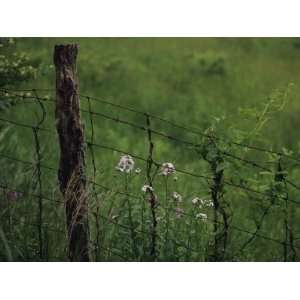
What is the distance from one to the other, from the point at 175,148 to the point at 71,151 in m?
1.65

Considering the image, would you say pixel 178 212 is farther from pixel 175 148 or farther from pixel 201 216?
pixel 175 148

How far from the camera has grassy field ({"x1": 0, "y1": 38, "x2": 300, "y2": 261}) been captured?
558 cm

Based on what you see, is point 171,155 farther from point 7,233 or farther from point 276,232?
point 7,233

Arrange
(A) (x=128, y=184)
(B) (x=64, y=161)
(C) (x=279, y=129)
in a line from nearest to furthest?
(B) (x=64, y=161) → (A) (x=128, y=184) → (C) (x=279, y=129)

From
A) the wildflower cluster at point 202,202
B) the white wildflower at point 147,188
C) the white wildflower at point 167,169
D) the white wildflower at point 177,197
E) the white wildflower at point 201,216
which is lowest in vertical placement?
the white wildflower at point 201,216

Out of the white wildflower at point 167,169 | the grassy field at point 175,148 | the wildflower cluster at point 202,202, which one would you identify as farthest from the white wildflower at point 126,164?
the wildflower cluster at point 202,202

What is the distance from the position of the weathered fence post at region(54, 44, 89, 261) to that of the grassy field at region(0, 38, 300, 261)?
0.34 feet

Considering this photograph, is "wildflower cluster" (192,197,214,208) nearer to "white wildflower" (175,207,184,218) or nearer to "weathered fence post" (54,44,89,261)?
"white wildflower" (175,207,184,218)

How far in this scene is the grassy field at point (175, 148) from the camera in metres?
5.58

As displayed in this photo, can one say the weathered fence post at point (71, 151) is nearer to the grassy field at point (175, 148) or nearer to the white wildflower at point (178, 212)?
the grassy field at point (175, 148)

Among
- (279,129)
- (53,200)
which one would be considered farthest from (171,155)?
(53,200)

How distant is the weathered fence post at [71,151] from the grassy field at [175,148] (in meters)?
0.10

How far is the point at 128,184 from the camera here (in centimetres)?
575

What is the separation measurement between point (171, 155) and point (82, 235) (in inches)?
58.9
